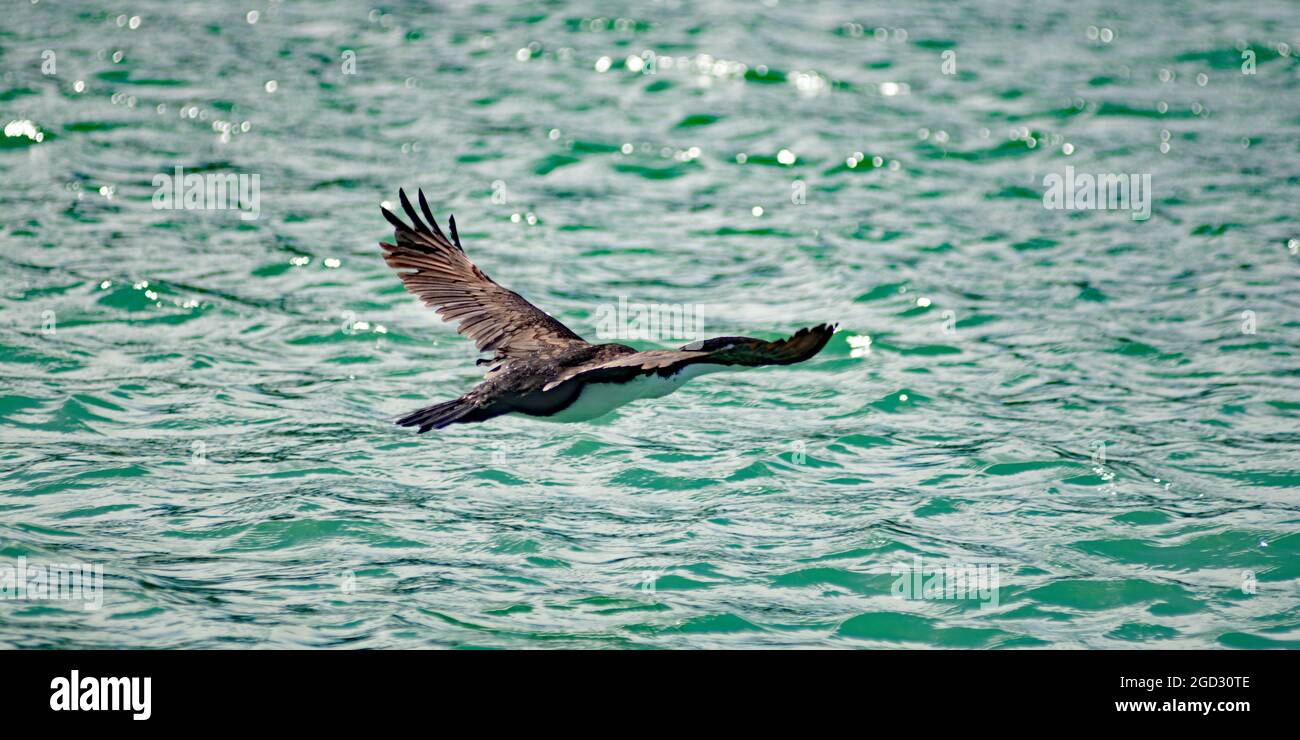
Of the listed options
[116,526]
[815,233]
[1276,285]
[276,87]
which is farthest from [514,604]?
[276,87]

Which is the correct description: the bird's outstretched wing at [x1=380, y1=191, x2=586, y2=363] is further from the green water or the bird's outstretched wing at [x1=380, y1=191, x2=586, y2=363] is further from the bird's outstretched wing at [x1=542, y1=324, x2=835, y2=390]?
the bird's outstretched wing at [x1=542, y1=324, x2=835, y2=390]

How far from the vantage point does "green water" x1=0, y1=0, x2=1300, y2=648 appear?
32.0ft

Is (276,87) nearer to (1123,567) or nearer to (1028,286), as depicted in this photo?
(1028,286)

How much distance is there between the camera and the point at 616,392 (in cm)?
938

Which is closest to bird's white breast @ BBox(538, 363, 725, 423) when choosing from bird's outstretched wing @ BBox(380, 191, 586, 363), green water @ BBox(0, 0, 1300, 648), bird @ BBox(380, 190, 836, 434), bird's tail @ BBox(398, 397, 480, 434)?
bird @ BBox(380, 190, 836, 434)

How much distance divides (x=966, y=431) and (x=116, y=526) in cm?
669

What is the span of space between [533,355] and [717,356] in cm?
213

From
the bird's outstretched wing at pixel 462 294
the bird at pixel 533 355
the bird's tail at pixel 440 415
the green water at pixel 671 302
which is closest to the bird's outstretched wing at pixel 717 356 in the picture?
the bird at pixel 533 355

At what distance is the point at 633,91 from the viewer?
68.0 feet

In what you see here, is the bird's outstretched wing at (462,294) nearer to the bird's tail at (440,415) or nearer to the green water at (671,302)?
the green water at (671,302)

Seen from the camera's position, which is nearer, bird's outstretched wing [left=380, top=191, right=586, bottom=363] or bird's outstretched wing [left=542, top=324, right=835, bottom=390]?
bird's outstretched wing [left=542, top=324, right=835, bottom=390]

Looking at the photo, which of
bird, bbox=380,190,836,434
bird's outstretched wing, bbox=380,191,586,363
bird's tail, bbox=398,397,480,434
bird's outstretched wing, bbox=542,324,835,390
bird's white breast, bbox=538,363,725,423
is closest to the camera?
bird's outstretched wing, bbox=542,324,835,390

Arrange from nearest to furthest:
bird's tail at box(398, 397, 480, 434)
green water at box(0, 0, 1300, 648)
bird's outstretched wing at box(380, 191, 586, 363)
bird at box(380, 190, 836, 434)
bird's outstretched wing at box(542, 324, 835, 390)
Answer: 1. bird's outstretched wing at box(542, 324, 835, 390)
2. bird at box(380, 190, 836, 434)
3. bird's tail at box(398, 397, 480, 434)
4. green water at box(0, 0, 1300, 648)
5. bird's outstretched wing at box(380, 191, 586, 363)

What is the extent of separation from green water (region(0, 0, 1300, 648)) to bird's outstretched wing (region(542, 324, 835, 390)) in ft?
4.97
